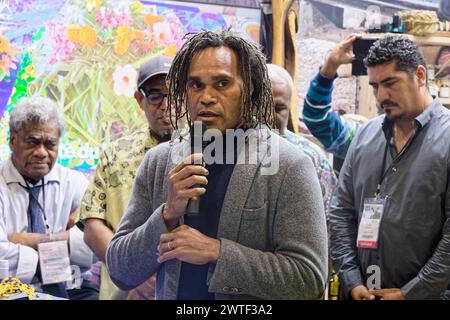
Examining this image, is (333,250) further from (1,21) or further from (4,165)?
(1,21)

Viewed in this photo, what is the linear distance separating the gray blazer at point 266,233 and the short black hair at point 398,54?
0.68 m

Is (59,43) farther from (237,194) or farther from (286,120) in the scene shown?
(237,194)

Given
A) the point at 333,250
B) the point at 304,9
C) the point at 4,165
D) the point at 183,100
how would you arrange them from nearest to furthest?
the point at 183,100
the point at 333,250
the point at 4,165
the point at 304,9

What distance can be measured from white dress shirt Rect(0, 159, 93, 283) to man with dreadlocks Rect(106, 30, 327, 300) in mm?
765

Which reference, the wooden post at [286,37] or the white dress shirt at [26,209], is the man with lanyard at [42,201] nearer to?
the white dress shirt at [26,209]

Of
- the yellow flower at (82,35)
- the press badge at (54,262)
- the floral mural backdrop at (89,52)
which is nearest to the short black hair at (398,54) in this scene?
the floral mural backdrop at (89,52)

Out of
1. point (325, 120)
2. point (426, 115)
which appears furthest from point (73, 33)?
point (426, 115)

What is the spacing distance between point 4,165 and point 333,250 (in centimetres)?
107

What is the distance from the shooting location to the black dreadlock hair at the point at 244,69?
1481mm

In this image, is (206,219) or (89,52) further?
(89,52)

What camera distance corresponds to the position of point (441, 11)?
2.64 meters

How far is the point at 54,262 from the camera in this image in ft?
7.43

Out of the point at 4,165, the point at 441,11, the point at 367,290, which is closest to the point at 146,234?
the point at 367,290

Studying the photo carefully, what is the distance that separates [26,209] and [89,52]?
0.56m
